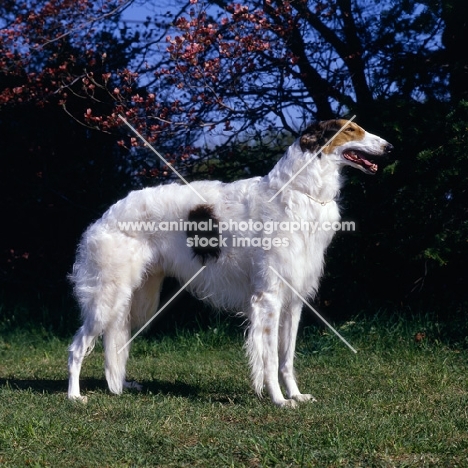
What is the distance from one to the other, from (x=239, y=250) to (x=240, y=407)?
1028 millimetres

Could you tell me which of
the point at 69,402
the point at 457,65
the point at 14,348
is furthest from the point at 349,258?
the point at 14,348

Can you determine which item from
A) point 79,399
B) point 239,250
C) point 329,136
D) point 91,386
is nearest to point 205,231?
point 239,250

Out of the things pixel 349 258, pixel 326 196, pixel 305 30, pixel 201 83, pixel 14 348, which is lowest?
pixel 14 348

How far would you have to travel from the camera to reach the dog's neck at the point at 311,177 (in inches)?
194

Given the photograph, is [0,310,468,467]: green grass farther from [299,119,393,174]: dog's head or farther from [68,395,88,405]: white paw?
[299,119,393,174]: dog's head

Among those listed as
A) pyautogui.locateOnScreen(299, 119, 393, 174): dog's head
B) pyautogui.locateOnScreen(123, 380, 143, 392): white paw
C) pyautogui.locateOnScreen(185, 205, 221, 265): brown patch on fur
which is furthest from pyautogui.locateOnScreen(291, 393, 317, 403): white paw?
pyautogui.locateOnScreen(299, 119, 393, 174): dog's head

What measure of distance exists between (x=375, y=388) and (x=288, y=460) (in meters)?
1.76

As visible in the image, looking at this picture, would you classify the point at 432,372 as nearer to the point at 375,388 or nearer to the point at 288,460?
the point at 375,388

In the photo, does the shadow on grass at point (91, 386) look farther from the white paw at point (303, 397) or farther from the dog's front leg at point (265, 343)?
the white paw at point (303, 397)

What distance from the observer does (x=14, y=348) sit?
7375mm

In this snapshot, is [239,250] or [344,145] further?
[239,250]

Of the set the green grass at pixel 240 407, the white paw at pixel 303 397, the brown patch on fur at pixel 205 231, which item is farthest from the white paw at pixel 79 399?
the white paw at pixel 303 397

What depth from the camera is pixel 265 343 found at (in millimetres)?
4906

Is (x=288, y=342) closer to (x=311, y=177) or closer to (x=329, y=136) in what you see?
(x=311, y=177)
